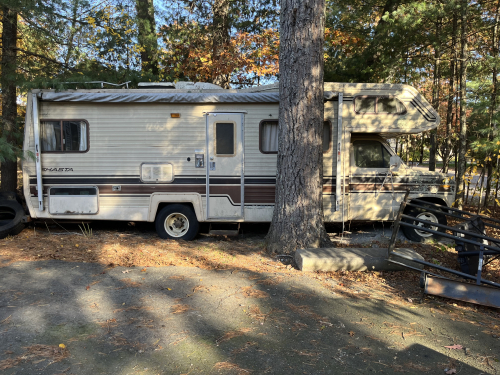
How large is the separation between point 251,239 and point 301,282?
2693 mm

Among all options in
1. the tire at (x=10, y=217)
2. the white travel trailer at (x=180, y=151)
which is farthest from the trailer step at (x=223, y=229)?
the tire at (x=10, y=217)

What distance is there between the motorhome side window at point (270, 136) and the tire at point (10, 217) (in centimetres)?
471

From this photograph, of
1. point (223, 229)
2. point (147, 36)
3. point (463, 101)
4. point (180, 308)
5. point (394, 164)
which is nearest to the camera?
point (180, 308)

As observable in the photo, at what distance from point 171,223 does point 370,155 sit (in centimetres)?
414

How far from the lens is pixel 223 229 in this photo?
795cm

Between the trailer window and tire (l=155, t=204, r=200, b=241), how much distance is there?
1.27 metres

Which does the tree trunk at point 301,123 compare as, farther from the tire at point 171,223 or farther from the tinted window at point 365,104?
the tire at point 171,223

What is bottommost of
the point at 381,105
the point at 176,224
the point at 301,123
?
the point at 176,224

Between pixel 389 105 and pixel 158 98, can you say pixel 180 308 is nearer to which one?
pixel 158 98

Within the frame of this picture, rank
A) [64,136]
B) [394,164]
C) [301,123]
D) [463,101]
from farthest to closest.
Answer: [463,101] < [394,164] < [64,136] < [301,123]

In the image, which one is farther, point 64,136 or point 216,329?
point 64,136

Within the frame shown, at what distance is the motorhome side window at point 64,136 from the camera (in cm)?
717

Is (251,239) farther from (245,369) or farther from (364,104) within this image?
(245,369)

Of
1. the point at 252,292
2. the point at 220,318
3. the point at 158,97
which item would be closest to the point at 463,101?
the point at 158,97
